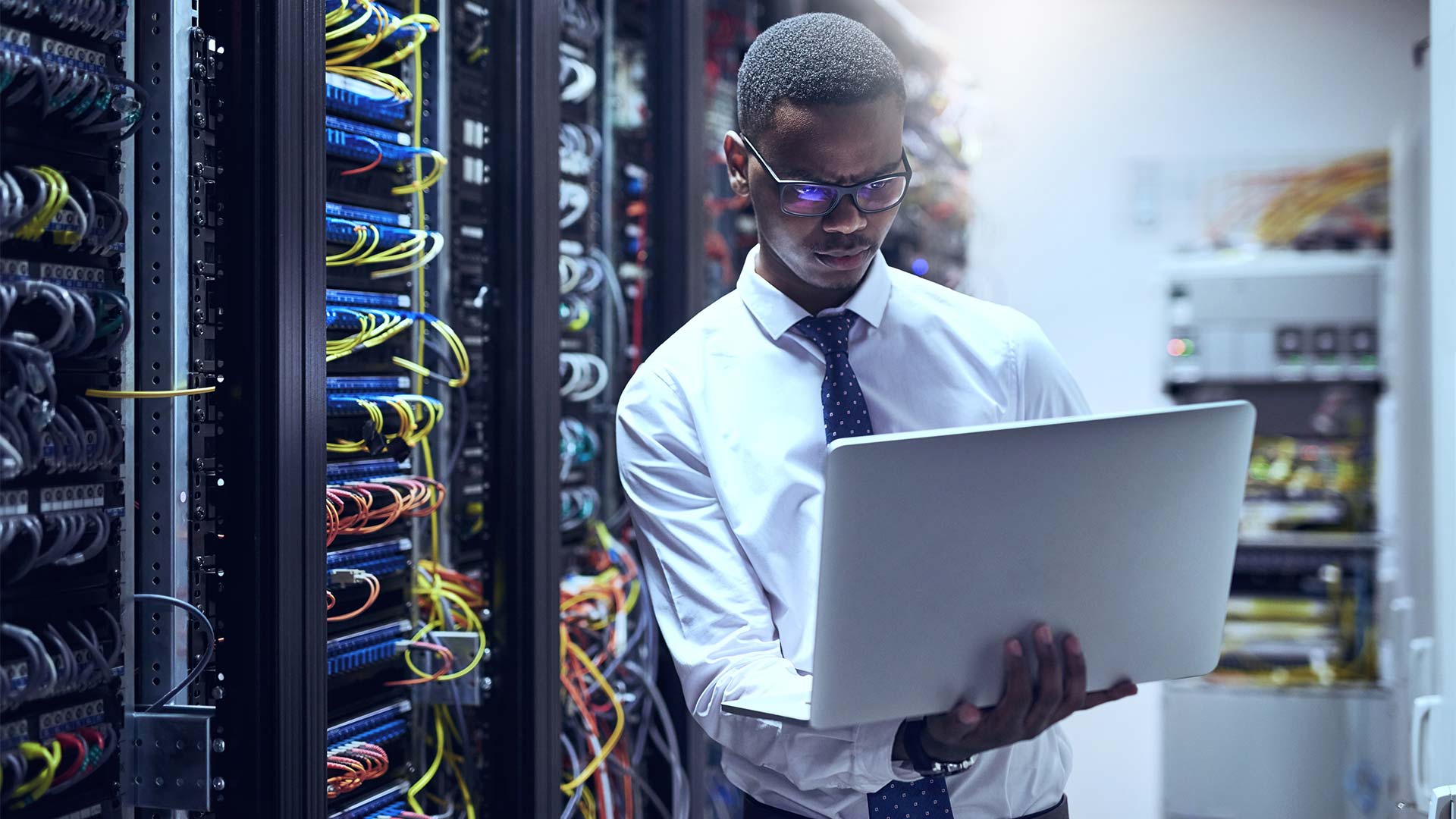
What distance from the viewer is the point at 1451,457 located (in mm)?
1564

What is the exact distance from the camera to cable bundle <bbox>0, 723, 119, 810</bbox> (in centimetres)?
121

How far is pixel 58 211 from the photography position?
1.28 m

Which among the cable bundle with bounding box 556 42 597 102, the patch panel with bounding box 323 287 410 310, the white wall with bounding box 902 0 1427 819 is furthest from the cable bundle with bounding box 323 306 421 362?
the white wall with bounding box 902 0 1427 819

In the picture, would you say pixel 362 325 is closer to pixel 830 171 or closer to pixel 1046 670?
pixel 830 171

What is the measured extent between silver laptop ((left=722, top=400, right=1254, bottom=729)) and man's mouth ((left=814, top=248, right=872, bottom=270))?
0.34 metres

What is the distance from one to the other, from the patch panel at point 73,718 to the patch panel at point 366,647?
373 mm

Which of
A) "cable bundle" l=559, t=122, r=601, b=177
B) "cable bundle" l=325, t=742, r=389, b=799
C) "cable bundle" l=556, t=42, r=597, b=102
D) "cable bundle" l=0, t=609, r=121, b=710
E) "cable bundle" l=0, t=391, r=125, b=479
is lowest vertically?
"cable bundle" l=325, t=742, r=389, b=799

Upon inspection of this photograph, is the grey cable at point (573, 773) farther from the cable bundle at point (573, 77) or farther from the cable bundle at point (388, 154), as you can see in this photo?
the cable bundle at point (573, 77)

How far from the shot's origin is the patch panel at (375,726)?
1760mm

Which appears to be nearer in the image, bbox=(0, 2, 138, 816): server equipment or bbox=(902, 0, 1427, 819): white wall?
bbox=(0, 2, 138, 816): server equipment

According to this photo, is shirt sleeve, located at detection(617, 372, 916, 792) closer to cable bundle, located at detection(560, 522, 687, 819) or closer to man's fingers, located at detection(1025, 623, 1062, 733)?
man's fingers, located at detection(1025, 623, 1062, 733)

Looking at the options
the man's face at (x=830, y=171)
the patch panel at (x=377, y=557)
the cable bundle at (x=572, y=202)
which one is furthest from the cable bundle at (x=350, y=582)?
the cable bundle at (x=572, y=202)

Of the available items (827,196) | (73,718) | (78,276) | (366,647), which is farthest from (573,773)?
(827,196)

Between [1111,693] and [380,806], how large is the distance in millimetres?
1194
